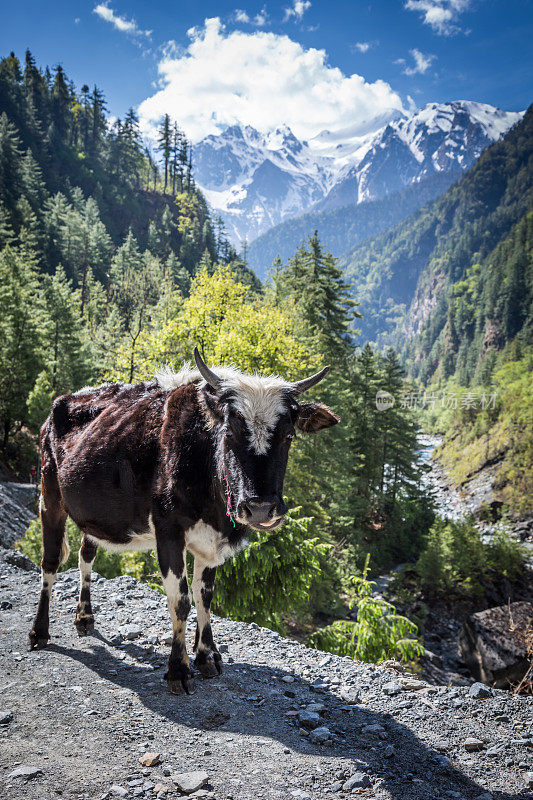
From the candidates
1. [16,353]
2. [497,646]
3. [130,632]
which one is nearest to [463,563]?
[497,646]

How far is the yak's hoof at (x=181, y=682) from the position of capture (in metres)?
4.75

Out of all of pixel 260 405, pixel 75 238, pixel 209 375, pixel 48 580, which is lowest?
pixel 48 580

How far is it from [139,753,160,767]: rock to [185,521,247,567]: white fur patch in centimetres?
173

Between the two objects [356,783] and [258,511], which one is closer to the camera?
[356,783]

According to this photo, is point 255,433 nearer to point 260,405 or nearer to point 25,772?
point 260,405

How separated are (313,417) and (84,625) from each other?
4.11 m

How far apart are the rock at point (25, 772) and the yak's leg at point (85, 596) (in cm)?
278

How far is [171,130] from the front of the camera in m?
126

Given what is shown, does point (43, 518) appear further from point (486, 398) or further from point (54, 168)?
point (54, 168)

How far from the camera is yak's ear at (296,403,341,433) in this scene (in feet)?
15.3

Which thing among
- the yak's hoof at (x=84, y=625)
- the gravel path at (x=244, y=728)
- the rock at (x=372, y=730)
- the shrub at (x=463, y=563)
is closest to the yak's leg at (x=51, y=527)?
the yak's hoof at (x=84, y=625)

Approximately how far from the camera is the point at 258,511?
13.0 ft

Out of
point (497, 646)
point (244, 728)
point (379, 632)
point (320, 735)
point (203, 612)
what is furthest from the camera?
point (497, 646)

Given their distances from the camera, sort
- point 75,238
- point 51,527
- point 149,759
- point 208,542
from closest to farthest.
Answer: point 149,759 → point 208,542 → point 51,527 → point 75,238
